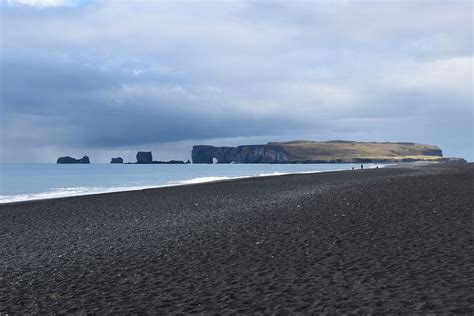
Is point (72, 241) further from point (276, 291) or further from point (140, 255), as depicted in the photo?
point (276, 291)

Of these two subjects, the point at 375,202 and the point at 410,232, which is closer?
the point at 410,232

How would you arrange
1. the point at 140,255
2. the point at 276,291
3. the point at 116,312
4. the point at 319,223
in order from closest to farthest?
the point at 116,312
the point at 276,291
the point at 140,255
the point at 319,223

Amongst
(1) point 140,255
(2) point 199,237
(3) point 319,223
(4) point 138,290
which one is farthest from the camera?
(3) point 319,223

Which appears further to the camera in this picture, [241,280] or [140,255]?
[140,255]

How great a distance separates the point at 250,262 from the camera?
44.8 ft

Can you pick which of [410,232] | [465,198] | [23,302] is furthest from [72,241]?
[465,198]

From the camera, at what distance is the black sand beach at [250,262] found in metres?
9.80

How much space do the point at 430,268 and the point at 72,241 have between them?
Result: 44.9ft

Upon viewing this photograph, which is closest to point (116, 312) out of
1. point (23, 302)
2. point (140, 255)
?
point (23, 302)

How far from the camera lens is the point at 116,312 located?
31.2 ft

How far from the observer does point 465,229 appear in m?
17.0

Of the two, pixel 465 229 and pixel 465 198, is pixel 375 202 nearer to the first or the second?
pixel 465 198

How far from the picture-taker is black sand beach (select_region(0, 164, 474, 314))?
32.1 feet

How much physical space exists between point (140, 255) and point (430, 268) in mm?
8972
